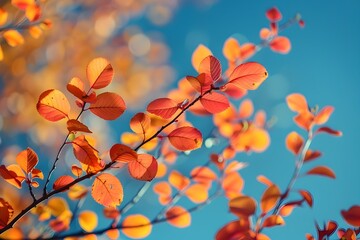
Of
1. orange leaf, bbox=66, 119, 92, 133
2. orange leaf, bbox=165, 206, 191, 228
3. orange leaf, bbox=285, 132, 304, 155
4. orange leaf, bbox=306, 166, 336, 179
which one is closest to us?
orange leaf, bbox=66, 119, 92, 133

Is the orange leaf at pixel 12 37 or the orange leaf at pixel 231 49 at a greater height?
the orange leaf at pixel 231 49

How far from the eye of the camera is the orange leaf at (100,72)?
0.71 m

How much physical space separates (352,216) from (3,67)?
12.8ft

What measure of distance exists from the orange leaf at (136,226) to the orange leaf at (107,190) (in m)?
0.37

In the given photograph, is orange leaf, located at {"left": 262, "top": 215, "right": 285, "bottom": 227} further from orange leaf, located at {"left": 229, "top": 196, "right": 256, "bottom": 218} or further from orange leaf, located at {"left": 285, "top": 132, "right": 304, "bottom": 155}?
orange leaf, located at {"left": 285, "top": 132, "right": 304, "bottom": 155}

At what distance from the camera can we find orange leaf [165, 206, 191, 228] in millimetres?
1289

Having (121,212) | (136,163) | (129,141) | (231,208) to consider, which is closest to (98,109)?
(136,163)

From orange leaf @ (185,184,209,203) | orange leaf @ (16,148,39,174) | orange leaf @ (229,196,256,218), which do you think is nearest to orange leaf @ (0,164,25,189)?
orange leaf @ (16,148,39,174)

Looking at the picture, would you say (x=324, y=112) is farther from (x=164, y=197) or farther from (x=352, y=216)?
(x=164, y=197)

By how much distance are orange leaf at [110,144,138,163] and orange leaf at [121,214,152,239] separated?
18.6 inches

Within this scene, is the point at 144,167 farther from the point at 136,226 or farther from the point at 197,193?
the point at 197,193

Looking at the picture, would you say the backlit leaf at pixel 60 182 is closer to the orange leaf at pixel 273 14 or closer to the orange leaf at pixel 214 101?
the orange leaf at pixel 214 101

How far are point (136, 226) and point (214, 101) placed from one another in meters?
0.59

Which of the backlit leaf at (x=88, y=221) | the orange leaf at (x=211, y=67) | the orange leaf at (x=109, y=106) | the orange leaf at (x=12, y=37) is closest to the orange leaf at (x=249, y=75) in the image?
the orange leaf at (x=211, y=67)
